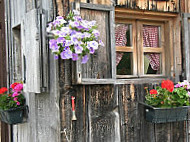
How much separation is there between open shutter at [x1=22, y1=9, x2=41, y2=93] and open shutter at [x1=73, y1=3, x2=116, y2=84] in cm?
51

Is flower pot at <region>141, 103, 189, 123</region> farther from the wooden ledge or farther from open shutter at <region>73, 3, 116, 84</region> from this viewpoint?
the wooden ledge

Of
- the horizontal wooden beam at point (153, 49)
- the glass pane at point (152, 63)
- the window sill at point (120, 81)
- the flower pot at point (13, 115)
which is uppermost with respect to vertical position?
the horizontal wooden beam at point (153, 49)

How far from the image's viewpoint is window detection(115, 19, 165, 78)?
3883 millimetres

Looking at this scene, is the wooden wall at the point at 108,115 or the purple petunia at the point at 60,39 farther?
the wooden wall at the point at 108,115

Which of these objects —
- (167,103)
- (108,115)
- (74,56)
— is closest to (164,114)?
(167,103)

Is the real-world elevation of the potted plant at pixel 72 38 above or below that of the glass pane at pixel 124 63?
above

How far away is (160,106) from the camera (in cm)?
338

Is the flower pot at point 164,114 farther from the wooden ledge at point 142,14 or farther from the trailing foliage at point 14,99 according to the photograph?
the trailing foliage at point 14,99

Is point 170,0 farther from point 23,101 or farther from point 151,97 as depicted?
point 23,101

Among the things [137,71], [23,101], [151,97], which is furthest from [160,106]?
[23,101]

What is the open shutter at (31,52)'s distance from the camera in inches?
127

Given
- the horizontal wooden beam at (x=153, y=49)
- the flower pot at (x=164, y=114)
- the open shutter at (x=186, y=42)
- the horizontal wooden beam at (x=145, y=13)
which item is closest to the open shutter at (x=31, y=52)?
the horizontal wooden beam at (x=145, y=13)

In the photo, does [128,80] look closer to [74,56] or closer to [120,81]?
[120,81]

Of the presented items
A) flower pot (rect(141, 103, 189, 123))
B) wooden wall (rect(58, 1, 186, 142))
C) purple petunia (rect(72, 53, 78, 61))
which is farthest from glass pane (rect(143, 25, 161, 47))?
purple petunia (rect(72, 53, 78, 61))
